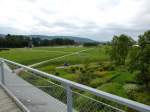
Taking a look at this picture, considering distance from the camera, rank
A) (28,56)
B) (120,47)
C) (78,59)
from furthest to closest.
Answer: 1. (28,56)
2. (78,59)
3. (120,47)

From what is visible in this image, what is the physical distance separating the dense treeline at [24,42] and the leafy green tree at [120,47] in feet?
206

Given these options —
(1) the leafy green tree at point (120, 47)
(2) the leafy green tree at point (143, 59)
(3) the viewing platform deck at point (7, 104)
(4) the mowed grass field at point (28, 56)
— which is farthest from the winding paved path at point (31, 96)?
(4) the mowed grass field at point (28, 56)

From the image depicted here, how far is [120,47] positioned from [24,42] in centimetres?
8153

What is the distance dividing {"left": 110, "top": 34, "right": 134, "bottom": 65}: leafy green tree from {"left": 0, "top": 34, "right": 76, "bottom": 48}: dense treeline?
62.9 m

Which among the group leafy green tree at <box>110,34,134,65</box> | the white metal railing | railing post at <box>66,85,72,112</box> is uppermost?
the white metal railing

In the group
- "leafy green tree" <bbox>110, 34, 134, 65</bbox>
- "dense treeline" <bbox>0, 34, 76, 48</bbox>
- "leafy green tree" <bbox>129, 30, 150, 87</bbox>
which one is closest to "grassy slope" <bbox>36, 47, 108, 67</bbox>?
"leafy green tree" <bbox>110, 34, 134, 65</bbox>

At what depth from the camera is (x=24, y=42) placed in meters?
149

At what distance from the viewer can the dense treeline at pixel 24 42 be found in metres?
134

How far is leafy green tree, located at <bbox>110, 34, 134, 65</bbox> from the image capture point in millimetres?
71694

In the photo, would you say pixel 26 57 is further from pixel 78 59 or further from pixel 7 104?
pixel 7 104

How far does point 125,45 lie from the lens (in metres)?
72.0

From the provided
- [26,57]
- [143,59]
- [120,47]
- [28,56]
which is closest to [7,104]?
[143,59]

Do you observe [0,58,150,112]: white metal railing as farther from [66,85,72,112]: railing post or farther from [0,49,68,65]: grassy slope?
[0,49,68,65]: grassy slope

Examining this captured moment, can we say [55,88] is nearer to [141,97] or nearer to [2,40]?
[141,97]
